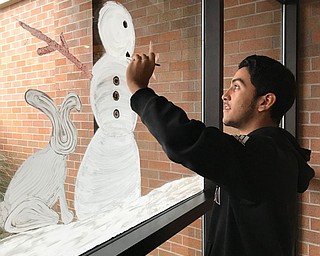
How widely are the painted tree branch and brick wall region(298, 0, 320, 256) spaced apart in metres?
1.86

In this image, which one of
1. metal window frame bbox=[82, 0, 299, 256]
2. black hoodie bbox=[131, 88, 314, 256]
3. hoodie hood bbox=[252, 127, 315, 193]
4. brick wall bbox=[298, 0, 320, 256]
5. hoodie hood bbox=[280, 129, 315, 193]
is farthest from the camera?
brick wall bbox=[298, 0, 320, 256]

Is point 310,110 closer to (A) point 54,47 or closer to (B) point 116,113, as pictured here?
(B) point 116,113

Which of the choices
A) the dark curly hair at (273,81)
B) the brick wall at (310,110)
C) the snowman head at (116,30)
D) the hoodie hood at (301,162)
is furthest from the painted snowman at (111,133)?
the brick wall at (310,110)

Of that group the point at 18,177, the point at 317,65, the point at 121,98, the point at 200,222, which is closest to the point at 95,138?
the point at 121,98

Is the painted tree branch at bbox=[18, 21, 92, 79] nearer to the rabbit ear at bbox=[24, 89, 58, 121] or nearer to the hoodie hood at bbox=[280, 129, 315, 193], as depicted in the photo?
the rabbit ear at bbox=[24, 89, 58, 121]

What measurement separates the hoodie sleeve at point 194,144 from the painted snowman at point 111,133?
0.24m

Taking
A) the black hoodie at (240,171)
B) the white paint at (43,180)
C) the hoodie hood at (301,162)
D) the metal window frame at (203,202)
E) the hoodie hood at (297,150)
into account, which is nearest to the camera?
the white paint at (43,180)

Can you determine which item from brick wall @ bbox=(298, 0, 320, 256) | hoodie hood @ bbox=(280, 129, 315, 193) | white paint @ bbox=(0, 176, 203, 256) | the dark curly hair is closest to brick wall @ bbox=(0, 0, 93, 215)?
white paint @ bbox=(0, 176, 203, 256)

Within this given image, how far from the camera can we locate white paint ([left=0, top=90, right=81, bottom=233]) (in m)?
0.94

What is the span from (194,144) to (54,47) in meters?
0.49

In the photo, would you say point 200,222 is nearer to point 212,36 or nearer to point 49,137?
point 212,36

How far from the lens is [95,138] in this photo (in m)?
1.25

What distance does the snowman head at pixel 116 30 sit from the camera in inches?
50.4

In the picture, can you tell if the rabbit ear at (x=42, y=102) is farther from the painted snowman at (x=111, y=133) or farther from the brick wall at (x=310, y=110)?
the brick wall at (x=310, y=110)
